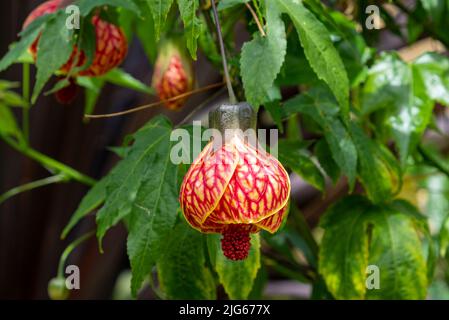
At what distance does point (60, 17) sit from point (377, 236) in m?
0.42

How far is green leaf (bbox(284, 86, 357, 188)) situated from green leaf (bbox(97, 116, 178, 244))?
17cm

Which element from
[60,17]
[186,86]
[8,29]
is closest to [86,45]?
[60,17]

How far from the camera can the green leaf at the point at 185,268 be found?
0.76 metres

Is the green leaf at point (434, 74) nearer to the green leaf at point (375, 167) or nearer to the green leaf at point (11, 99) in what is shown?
the green leaf at point (375, 167)

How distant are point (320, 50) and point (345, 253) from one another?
31 cm

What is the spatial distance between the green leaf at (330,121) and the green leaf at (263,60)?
0.19 metres

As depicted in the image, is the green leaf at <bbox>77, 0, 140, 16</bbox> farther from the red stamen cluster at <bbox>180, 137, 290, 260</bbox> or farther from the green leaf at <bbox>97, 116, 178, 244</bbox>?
the red stamen cluster at <bbox>180, 137, 290, 260</bbox>

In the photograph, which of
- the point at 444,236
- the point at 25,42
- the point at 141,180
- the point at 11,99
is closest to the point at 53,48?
the point at 25,42

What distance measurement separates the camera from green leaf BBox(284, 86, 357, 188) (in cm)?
75

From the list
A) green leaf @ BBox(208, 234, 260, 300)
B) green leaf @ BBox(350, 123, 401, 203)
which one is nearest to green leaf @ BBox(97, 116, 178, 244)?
green leaf @ BBox(208, 234, 260, 300)

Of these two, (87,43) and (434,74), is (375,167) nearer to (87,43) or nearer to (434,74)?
(434,74)

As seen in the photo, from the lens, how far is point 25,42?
30.0 inches

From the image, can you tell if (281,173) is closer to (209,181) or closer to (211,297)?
(209,181)

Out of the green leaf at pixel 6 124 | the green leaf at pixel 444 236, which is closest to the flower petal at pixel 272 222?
the green leaf at pixel 444 236
